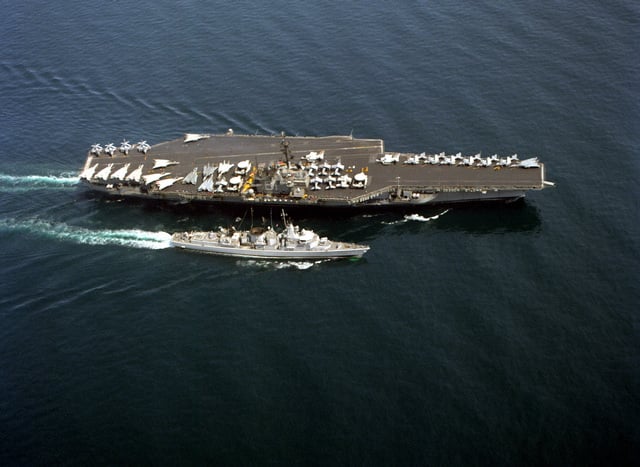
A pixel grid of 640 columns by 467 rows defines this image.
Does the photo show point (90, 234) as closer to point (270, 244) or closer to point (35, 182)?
point (35, 182)

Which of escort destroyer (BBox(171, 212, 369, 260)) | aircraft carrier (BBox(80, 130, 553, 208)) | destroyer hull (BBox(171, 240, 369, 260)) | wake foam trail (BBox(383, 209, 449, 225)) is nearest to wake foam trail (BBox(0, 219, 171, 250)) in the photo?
escort destroyer (BBox(171, 212, 369, 260))

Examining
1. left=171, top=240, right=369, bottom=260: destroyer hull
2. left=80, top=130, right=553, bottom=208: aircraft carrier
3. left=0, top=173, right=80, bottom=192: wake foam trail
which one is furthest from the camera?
left=0, top=173, right=80, bottom=192: wake foam trail

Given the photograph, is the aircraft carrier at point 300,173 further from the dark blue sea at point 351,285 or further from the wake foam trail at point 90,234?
the wake foam trail at point 90,234

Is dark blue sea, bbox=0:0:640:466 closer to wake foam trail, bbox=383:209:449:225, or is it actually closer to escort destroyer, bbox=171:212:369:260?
wake foam trail, bbox=383:209:449:225

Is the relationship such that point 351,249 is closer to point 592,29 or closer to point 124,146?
point 124,146

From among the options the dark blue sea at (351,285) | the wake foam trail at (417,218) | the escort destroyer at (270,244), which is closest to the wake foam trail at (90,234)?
the dark blue sea at (351,285)
